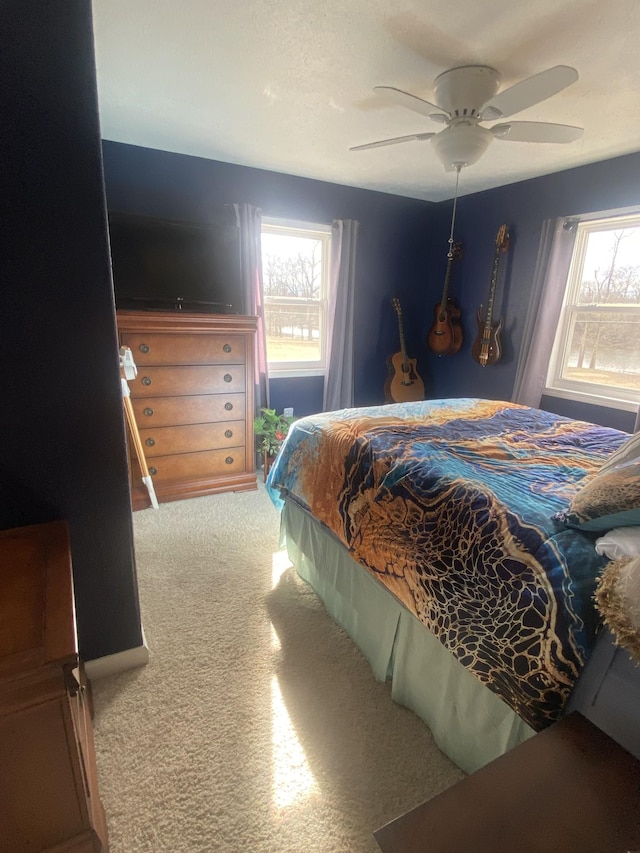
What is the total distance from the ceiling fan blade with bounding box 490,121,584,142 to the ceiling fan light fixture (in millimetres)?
57

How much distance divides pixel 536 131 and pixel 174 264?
2.23m

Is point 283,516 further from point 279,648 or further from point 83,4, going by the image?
point 83,4

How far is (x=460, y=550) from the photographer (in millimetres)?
1100

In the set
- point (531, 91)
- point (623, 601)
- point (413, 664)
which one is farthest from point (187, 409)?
point (623, 601)

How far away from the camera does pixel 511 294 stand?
3.40 meters

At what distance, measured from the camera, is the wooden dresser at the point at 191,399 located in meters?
2.56

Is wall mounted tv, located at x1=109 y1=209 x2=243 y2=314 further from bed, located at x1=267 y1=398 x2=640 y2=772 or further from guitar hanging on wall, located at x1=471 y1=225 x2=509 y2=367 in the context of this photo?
guitar hanging on wall, located at x1=471 y1=225 x2=509 y2=367

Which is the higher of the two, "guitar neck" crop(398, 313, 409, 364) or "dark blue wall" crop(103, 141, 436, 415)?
"dark blue wall" crop(103, 141, 436, 415)

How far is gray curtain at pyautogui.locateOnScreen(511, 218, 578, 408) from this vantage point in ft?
9.82

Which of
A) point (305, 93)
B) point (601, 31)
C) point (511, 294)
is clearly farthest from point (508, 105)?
point (511, 294)

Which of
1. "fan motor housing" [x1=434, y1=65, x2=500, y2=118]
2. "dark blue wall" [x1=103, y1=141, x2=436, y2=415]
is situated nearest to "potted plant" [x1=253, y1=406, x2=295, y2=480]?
"dark blue wall" [x1=103, y1=141, x2=436, y2=415]

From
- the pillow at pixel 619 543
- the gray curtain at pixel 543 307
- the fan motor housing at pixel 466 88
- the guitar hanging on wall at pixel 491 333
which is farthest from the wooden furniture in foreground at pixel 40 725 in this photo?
the guitar hanging on wall at pixel 491 333

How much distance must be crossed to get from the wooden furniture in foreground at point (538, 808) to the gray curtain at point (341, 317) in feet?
10.5

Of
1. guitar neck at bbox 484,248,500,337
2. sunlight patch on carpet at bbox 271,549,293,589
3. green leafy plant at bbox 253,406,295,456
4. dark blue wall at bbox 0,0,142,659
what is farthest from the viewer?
guitar neck at bbox 484,248,500,337
